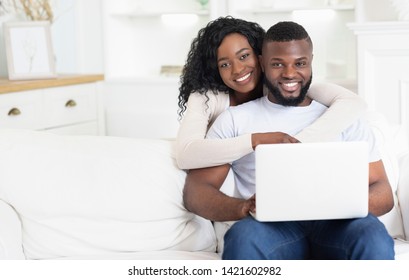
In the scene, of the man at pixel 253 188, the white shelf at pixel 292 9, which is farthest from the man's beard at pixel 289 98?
the white shelf at pixel 292 9

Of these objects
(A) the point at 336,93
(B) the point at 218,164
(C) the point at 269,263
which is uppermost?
(A) the point at 336,93

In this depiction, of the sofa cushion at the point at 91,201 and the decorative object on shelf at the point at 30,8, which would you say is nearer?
the sofa cushion at the point at 91,201

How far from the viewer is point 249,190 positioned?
2.25m

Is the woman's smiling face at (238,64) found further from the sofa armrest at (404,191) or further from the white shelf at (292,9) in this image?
the white shelf at (292,9)

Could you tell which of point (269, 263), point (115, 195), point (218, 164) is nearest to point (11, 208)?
point (115, 195)

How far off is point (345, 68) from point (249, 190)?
8.41 ft

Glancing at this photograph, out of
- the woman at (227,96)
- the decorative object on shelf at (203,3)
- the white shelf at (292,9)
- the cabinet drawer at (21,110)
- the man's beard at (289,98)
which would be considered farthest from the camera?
the decorative object on shelf at (203,3)

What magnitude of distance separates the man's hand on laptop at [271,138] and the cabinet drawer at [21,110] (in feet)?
6.11

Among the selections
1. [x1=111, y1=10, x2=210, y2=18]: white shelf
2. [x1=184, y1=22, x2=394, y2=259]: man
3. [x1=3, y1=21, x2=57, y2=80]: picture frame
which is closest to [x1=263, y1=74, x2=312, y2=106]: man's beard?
[x1=184, y1=22, x2=394, y2=259]: man

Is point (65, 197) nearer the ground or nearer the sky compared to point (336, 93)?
nearer the ground

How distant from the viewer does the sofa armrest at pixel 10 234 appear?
2.05m

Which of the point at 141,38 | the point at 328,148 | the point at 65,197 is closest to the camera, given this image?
the point at 328,148

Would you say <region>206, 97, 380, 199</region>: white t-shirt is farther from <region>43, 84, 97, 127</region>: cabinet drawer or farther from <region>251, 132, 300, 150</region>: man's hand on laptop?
<region>43, 84, 97, 127</region>: cabinet drawer

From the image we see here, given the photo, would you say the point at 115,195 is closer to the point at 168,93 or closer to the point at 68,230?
the point at 68,230
